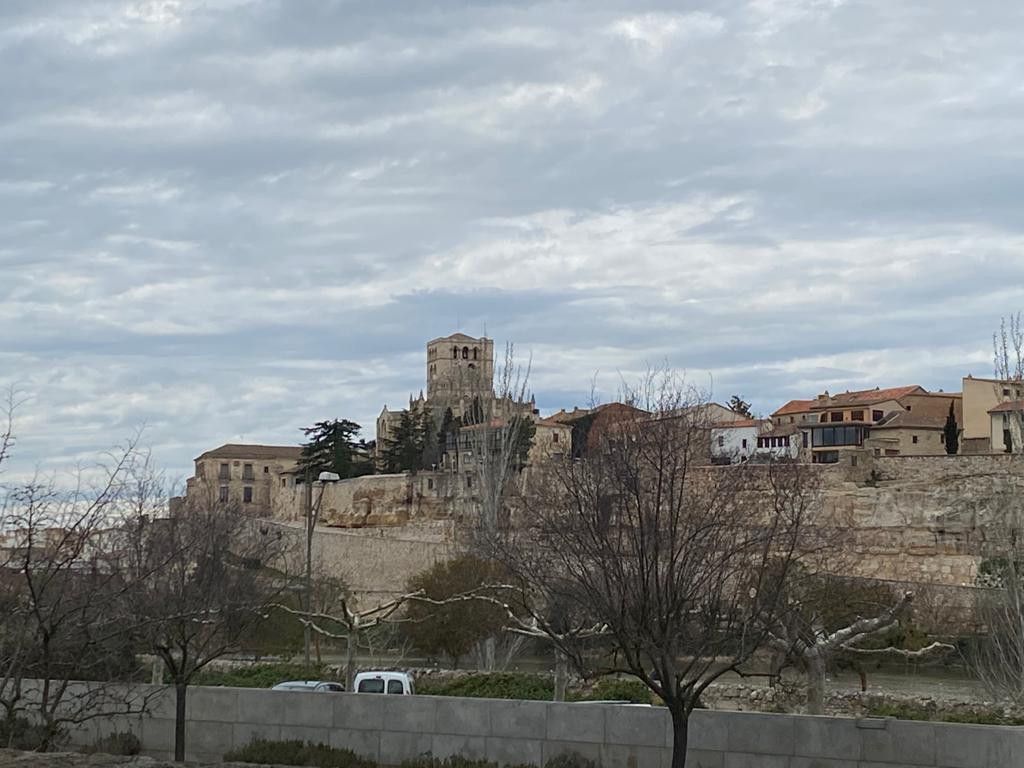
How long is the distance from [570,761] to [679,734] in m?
2.34

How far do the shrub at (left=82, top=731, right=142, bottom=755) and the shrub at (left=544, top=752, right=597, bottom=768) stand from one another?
264 inches

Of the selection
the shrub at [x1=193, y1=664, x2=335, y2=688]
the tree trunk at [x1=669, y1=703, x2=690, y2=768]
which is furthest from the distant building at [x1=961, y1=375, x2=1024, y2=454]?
the tree trunk at [x1=669, y1=703, x2=690, y2=768]

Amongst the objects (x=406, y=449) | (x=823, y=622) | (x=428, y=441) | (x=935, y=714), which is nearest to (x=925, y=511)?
(x=823, y=622)

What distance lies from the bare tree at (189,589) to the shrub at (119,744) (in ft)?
2.80

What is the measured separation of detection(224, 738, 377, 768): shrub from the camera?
61.7 feet

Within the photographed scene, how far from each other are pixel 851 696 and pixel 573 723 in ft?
47.0

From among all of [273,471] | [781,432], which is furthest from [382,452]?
[781,432]

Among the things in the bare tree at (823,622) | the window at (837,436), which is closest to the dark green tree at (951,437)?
the window at (837,436)

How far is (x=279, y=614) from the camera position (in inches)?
1937

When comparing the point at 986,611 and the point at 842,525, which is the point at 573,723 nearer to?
the point at 986,611

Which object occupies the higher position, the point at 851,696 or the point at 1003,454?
the point at 1003,454

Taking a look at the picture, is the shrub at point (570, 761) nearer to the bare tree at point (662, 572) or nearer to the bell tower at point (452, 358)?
the bare tree at point (662, 572)

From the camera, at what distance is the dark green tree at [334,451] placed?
98.0 metres

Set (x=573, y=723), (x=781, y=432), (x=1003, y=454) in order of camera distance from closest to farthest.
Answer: (x=573, y=723) → (x=1003, y=454) → (x=781, y=432)
